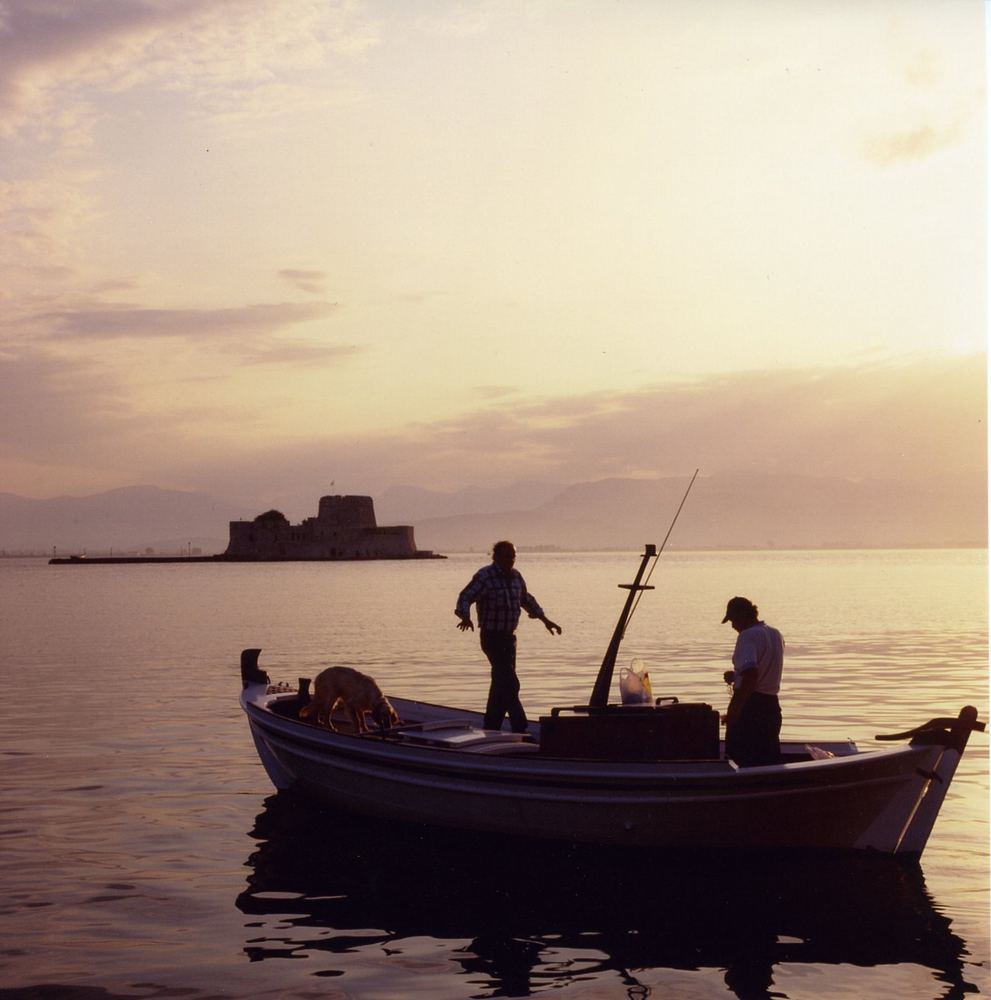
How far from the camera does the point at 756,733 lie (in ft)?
39.4

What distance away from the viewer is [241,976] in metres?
9.33

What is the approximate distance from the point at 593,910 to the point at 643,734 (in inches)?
68.3

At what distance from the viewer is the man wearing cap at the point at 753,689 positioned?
1160 cm

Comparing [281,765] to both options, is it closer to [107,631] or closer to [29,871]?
[29,871]

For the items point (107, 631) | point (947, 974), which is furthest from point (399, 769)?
point (107, 631)

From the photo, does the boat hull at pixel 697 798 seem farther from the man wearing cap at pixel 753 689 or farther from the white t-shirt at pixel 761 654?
the white t-shirt at pixel 761 654

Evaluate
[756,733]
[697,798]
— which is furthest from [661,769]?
[756,733]

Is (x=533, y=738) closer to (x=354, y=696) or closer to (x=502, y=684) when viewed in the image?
(x=502, y=684)

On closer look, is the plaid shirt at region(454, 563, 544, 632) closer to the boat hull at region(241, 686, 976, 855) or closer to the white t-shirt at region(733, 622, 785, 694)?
the boat hull at region(241, 686, 976, 855)

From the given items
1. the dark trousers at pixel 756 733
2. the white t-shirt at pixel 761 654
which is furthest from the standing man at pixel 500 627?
the white t-shirt at pixel 761 654

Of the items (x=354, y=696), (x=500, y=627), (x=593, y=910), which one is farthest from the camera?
(x=500, y=627)

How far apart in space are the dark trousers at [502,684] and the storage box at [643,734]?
9.77 feet

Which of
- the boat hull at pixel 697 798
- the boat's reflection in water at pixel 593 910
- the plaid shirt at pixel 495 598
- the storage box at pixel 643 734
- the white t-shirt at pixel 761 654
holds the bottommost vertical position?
the boat's reflection in water at pixel 593 910

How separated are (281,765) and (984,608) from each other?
6147 cm
